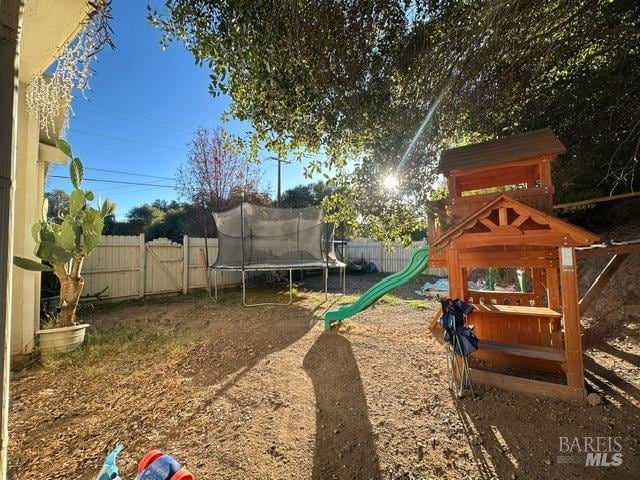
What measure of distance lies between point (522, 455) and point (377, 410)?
3.10 feet

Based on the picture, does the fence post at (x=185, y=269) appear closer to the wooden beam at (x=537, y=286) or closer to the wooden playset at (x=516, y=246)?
the wooden playset at (x=516, y=246)

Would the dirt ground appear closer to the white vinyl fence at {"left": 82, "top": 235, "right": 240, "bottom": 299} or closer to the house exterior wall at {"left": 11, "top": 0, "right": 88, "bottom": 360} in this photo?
the house exterior wall at {"left": 11, "top": 0, "right": 88, "bottom": 360}

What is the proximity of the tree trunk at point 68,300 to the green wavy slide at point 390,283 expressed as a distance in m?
3.32

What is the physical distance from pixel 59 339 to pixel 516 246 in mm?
5163

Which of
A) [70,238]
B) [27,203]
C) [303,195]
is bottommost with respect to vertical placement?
[70,238]

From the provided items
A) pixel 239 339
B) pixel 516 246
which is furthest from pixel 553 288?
pixel 239 339

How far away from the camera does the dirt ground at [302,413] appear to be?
1710mm

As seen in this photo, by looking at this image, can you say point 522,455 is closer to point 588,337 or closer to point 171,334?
point 588,337

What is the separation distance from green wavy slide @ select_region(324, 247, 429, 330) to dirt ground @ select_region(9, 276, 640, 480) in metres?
0.54

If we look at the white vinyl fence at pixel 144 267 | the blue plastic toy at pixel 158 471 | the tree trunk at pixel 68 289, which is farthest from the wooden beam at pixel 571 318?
the tree trunk at pixel 68 289

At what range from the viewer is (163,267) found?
770 cm

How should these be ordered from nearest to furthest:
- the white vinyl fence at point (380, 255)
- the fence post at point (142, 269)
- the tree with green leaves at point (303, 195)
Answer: the fence post at point (142, 269)
the white vinyl fence at point (380, 255)
the tree with green leaves at point (303, 195)

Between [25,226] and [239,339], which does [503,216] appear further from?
[25,226]

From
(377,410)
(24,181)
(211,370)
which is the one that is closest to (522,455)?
(377,410)
